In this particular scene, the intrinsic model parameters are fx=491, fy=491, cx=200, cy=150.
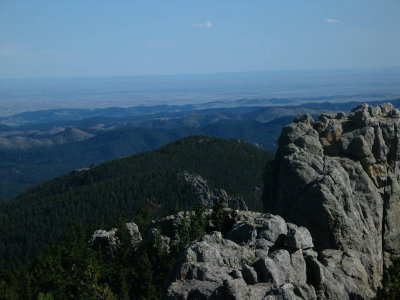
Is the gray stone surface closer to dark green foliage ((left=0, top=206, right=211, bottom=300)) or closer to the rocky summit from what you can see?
the rocky summit

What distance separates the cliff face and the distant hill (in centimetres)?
8103

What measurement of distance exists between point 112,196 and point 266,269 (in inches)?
5457

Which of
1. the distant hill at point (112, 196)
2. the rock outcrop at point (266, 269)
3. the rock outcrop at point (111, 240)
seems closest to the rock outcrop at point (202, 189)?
the distant hill at point (112, 196)

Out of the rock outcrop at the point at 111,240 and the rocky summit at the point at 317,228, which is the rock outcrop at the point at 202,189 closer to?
the rock outcrop at the point at 111,240

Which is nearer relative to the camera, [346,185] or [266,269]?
[266,269]

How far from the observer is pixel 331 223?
38188 millimetres

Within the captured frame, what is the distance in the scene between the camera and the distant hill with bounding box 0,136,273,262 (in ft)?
477

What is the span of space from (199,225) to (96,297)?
55.0 feet

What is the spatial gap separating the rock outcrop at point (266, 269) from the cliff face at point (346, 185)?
3.82 m

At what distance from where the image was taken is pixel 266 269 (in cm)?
2795

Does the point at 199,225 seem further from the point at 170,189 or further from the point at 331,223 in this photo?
the point at 170,189

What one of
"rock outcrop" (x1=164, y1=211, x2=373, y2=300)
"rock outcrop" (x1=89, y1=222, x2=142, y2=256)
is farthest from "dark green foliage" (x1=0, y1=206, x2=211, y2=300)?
"rock outcrop" (x1=164, y1=211, x2=373, y2=300)

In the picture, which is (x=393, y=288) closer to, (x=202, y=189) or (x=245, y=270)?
(x=245, y=270)

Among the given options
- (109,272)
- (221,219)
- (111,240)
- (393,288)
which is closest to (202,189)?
(111,240)
